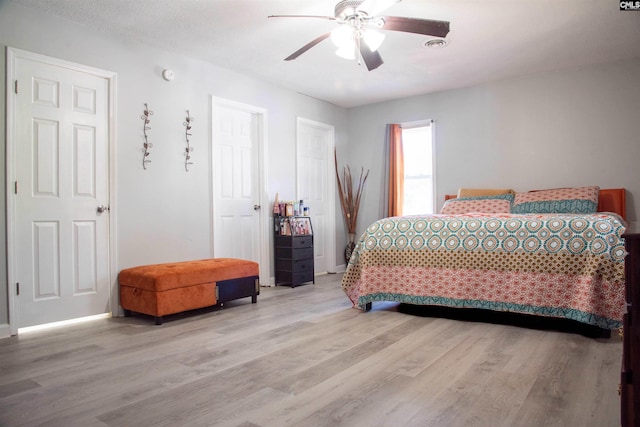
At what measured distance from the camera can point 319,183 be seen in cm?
601

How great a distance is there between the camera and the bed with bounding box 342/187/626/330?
2668mm

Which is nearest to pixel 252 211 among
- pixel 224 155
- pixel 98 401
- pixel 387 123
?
pixel 224 155

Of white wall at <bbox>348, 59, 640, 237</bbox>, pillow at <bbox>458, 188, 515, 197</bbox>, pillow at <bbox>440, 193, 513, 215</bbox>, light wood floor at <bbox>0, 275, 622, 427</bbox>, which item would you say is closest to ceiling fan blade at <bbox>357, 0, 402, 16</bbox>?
light wood floor at <bbox>0, 275, 622, 427</bbox>

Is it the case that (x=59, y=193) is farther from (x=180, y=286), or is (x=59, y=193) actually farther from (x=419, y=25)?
(x=419, y=25)

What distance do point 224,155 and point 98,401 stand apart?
3.19 m

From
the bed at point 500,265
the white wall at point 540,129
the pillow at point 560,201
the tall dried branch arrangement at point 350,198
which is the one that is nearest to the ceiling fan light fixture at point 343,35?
the bed at point 500,265

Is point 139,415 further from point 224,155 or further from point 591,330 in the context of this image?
point 224,155

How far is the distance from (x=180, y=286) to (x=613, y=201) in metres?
4.40

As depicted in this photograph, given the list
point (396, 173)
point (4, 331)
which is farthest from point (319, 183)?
point (4, 331)

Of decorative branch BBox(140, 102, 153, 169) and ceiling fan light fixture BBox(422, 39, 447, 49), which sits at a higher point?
ceiling fan light fixture BBox(422, 39, 447, 49)

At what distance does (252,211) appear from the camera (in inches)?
195

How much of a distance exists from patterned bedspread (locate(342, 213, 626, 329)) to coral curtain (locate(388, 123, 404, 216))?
236 centimetres

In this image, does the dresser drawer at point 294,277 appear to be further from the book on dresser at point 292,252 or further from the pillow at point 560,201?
the pillow at point 560,201

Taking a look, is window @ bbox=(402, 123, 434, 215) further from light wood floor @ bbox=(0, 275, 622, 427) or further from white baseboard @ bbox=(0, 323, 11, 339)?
white baseboard @ bbox=(0, 323, 11, 339)
